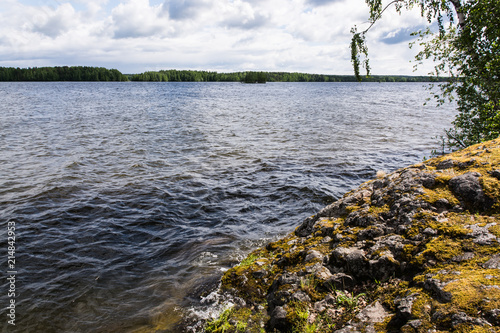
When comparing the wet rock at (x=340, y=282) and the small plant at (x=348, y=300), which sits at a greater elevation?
the wet rock at (x=340, y=282)

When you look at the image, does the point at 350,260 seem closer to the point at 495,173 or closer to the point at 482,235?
the point at 482,235

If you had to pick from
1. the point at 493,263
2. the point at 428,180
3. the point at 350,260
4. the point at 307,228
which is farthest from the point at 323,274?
the point at 428,180

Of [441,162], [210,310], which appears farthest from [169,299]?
[441,162]

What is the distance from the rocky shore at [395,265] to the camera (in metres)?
3.72

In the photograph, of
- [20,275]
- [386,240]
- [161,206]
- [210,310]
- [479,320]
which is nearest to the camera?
[479,320]

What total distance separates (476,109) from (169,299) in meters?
14.6

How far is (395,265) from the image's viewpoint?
4887mm

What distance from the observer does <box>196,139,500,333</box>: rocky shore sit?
3.72 metres

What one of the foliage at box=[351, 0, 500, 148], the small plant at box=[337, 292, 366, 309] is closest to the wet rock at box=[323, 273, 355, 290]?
the small plant at box=[337, 292, 366, 309]

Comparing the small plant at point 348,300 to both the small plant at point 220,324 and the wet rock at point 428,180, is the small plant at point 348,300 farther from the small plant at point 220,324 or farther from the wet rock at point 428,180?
the wet rock at point 428,180

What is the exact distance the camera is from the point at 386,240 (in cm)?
541

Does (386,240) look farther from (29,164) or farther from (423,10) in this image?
(29,164)

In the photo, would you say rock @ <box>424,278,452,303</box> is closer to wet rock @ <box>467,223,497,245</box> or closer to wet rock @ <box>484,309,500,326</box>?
wet rock @ <box>484,309,500,326</box>

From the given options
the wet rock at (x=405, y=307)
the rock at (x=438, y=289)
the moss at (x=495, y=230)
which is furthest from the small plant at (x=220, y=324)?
the moss at (x=495, y=230)
